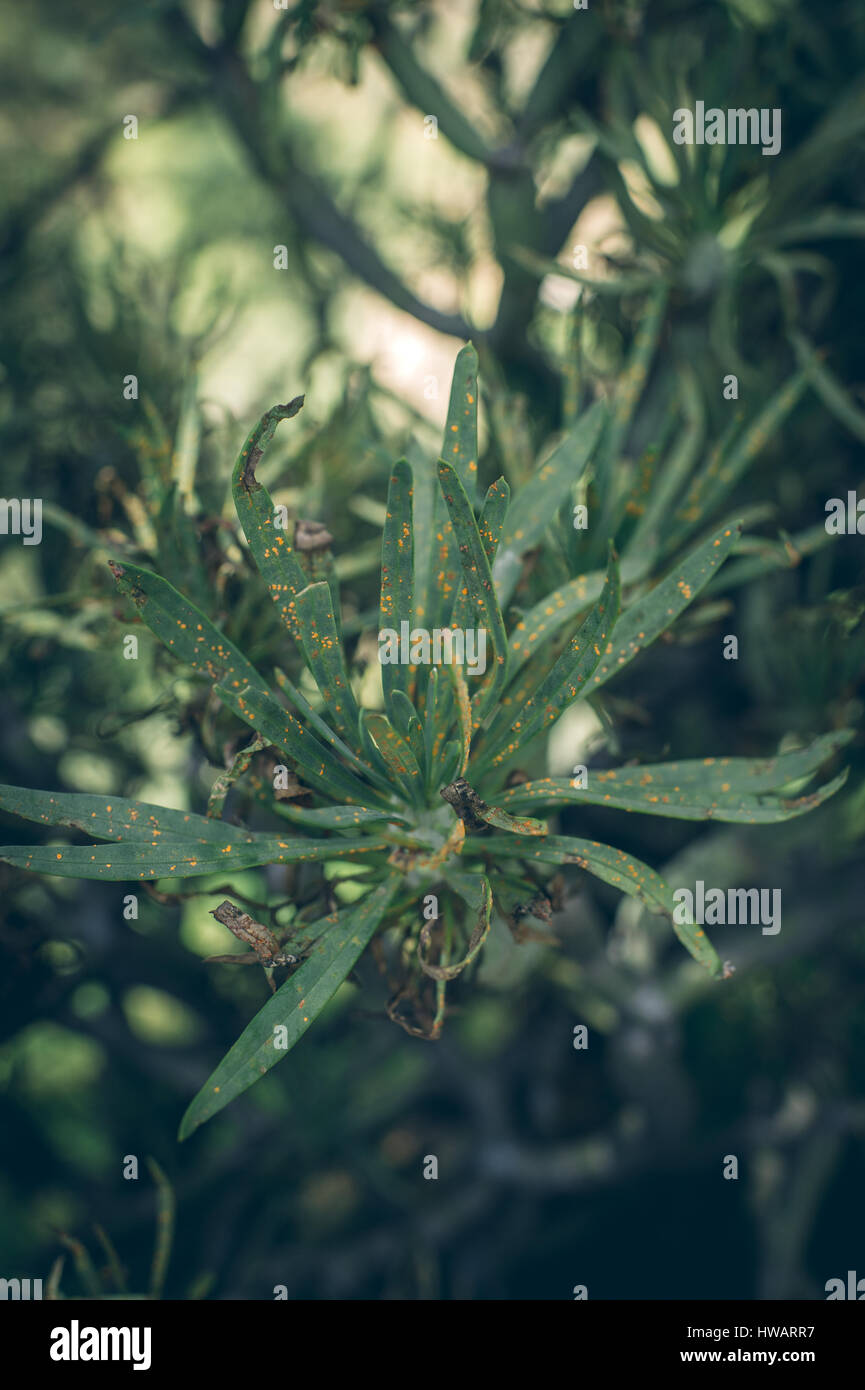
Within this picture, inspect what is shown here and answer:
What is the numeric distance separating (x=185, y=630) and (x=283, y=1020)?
25 cm

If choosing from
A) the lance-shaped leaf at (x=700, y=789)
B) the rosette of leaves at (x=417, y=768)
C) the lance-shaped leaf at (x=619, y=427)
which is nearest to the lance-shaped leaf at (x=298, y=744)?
the rosette of leaves at (x=417, y=768)

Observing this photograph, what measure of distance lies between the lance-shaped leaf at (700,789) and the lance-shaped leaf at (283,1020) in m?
0.14

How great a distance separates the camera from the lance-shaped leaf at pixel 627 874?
1.87ft

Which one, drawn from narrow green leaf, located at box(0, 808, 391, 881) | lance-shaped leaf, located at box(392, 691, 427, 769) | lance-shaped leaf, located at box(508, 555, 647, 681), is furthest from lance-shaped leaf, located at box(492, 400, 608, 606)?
narrow green leaf, located at box(0, 808, 391, 881)

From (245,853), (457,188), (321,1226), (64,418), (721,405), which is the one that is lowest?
(321,1226)

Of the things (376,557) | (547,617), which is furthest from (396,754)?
(376,557)

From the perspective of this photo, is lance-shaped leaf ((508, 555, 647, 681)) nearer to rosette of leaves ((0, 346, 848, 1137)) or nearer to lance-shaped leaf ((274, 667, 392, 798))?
rosette of leaves ((0, 346, 848, 1137))

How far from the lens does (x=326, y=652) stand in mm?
597

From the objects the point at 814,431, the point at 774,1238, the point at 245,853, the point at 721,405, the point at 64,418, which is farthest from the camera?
the point at 774,1238

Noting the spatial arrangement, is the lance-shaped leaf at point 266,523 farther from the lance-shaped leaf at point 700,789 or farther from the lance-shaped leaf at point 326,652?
the lance-shaped leaf at point 700,789

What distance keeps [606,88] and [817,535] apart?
61 cm


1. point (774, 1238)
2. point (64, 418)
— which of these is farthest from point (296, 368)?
point (774, 1238)

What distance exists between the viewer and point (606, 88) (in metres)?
1.05
